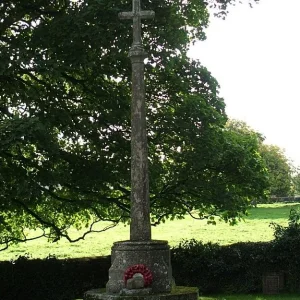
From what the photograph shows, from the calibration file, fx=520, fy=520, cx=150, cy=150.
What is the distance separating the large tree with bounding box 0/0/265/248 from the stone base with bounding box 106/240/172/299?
361 centimetres

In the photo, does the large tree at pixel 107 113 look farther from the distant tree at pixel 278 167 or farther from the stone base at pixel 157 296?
the distant tree at pixel 278 167

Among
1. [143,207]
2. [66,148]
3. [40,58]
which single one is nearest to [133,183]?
[143,207]

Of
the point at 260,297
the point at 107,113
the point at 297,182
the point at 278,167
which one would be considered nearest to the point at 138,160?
the point at 107,113

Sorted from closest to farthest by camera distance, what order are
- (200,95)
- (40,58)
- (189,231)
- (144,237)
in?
1. (144,237)
2. (40,58)
3. (200,95)
4. (189,231)

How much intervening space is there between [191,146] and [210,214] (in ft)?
10.4

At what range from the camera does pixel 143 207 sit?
1045 cm

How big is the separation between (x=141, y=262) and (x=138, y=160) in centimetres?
205

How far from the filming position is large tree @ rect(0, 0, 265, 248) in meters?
13.4

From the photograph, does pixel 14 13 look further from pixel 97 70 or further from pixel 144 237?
pixel 144 237

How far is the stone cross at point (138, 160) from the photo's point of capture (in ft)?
34.1

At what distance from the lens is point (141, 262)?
33.2 ft

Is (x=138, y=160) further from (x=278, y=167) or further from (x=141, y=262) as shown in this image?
(x=278, y=167)

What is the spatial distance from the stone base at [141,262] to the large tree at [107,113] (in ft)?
11.9

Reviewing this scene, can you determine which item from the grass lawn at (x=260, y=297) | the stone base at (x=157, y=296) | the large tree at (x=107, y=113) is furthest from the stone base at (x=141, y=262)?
the grass lawn at (x=260, y=297)
